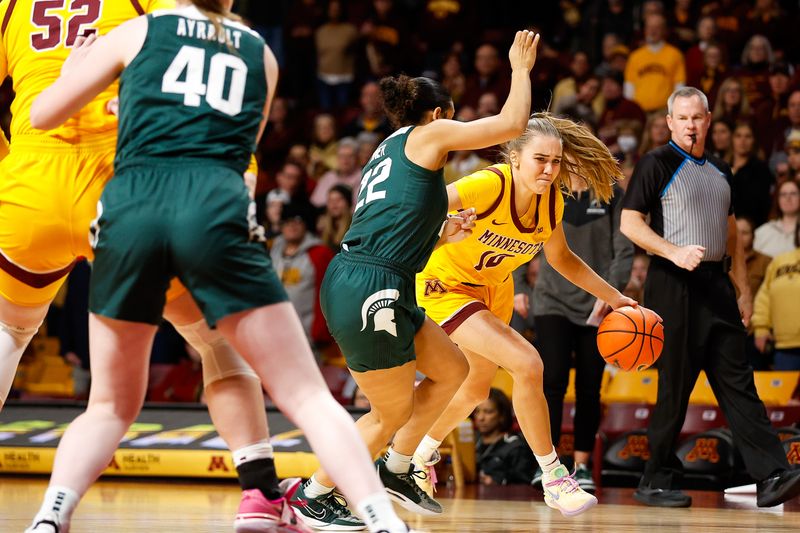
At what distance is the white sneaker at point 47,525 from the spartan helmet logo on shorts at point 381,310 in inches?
69.5

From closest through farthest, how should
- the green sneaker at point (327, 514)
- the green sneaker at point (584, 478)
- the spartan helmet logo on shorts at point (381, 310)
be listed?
the spartan helmet logo on shorts at point (381, 310)
the green sneaker at point (327, 514)
the green sneaker at point (584, 478)

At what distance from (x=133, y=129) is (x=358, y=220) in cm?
172

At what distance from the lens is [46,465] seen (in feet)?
28.3

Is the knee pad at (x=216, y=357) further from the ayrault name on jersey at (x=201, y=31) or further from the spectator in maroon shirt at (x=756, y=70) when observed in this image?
the spectator in maroon shirt at (x=756, y=70)

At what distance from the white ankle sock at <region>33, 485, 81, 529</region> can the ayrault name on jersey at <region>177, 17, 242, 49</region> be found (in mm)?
1457

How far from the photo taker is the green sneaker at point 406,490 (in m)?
5.38

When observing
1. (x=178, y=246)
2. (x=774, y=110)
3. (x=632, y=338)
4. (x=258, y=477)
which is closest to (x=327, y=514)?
(x=258, y=477)

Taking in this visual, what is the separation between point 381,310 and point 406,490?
1052 millimetres

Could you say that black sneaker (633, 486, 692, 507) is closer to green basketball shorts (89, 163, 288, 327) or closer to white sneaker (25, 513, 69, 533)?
green basketball shorts (89, 163, 288, 327)

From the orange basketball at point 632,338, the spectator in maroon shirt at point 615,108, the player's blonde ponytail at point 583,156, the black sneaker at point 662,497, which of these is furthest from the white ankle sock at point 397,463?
the spectator in maroon shirt at point 615,108

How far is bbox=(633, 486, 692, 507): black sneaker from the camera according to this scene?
6.83 meters

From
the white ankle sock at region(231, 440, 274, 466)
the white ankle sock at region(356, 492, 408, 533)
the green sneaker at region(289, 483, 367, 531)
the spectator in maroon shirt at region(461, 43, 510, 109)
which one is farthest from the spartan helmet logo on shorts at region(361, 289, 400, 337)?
the spectator in maroon shirt at region(461, 43, 510, 109)

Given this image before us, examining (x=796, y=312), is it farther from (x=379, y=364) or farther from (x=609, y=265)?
(x=379, y=364)

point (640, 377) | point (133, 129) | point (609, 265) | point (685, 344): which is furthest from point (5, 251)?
point (640, 377)
